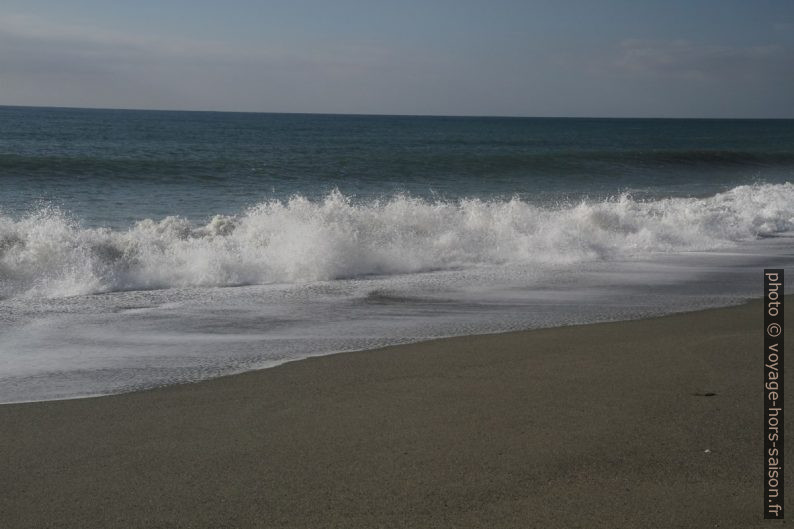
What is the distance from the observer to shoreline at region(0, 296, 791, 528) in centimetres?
349

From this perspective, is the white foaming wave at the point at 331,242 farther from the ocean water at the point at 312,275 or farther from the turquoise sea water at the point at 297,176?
the turquoise sea water at the point at 297,176

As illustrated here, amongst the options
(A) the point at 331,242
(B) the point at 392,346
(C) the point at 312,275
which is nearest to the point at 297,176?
(A) the point at 331,242

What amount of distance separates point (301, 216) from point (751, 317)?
250 inches

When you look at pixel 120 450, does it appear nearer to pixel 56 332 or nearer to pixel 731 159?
pixel 56 332

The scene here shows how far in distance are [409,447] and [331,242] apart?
6.37 m

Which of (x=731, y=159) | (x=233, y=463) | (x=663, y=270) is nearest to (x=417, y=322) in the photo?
(x=233, y=463)

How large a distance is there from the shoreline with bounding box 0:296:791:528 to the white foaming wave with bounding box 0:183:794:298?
3968 millimetres

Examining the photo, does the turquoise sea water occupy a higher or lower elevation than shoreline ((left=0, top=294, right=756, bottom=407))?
higher

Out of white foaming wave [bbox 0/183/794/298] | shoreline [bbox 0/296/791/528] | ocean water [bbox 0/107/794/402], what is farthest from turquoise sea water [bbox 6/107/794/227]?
shoreline [bbox 0/296/791/528]

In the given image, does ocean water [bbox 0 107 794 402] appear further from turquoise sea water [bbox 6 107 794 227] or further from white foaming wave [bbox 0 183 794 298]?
turquoise sea water [bbox 6 107 794 227]

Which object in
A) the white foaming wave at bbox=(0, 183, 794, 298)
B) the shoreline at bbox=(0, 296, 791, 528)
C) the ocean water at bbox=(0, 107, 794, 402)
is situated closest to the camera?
the shoreline at bbox=(0, 296, 791, 528)

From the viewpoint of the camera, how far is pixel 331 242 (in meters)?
10.3

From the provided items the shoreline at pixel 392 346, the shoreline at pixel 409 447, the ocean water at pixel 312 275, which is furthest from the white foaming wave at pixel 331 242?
the shoreline at pixel 409 447

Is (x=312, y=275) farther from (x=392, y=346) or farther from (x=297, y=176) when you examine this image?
(x=297, y=176)
